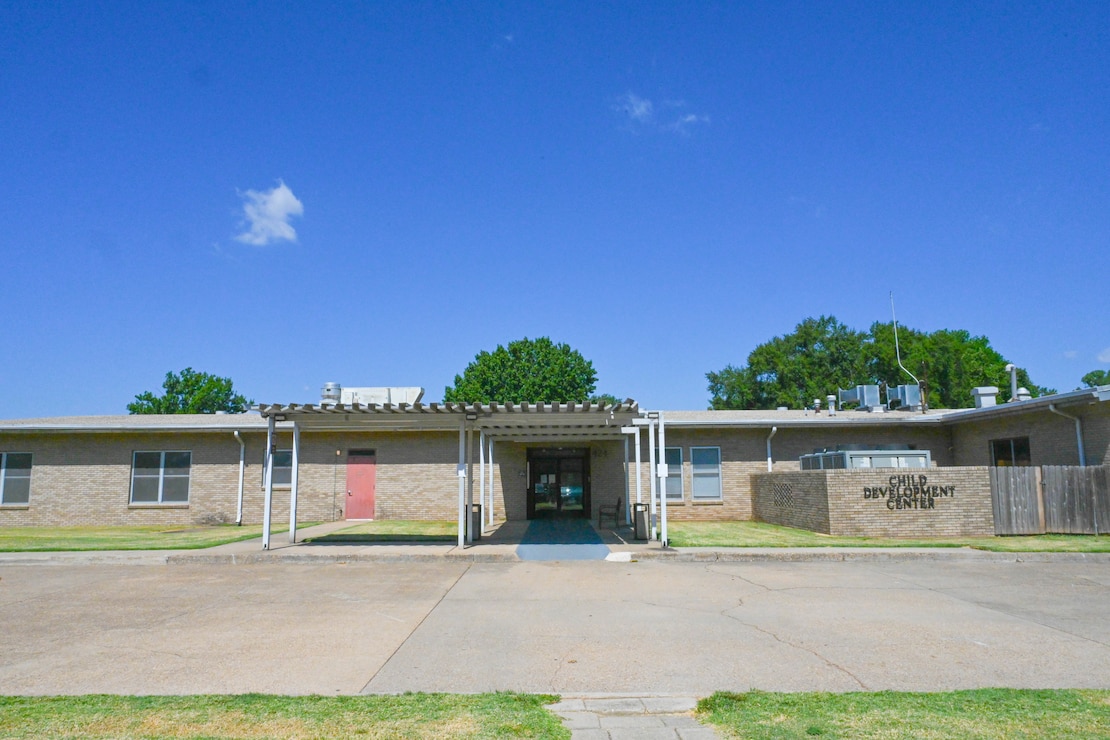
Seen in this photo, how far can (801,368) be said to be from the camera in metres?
55.2

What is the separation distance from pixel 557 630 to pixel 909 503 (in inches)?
463

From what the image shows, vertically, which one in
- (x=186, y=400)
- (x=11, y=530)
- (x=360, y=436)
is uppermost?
(x=186, y=400)

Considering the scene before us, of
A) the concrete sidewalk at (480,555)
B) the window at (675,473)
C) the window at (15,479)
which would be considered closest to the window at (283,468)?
the window at (15,479)

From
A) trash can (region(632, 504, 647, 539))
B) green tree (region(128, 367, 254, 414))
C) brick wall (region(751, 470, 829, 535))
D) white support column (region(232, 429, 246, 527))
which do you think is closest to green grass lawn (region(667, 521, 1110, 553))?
brick wall (region(751, 470, 829, 535))

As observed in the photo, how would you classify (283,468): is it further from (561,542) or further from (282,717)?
(282,717)

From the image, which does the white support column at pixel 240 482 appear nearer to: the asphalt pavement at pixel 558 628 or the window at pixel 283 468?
the window at pixel 283 468

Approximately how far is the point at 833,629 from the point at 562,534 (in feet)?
34.3

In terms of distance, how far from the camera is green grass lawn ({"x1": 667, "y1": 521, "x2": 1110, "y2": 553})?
13.9 m

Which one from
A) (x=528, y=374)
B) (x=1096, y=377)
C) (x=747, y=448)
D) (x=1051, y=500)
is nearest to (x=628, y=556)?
(x=747, y=448)

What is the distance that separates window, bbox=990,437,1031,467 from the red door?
17.4 m

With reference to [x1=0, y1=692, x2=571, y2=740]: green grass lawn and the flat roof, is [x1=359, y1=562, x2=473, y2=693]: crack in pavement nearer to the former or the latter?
[x1=0, y1=692, x2=571, y2=740]: green grass lawn

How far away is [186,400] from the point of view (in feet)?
206

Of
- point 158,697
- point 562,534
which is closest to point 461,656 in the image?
point 158,697

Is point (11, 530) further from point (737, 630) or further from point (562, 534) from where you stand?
point (737, 630)
